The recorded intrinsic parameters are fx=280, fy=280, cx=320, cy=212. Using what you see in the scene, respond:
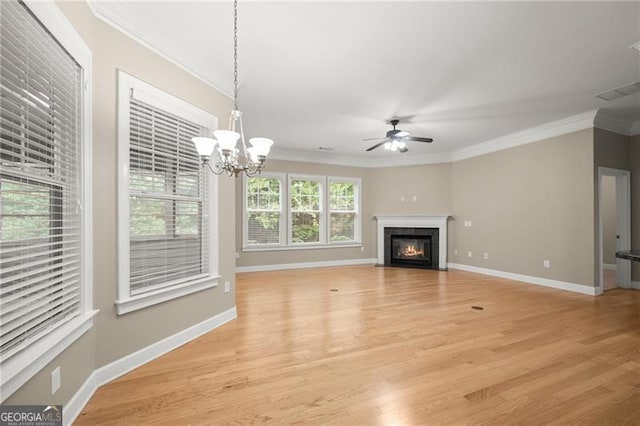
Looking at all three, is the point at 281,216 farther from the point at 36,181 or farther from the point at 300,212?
the point at 36,181

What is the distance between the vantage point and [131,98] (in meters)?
2.32

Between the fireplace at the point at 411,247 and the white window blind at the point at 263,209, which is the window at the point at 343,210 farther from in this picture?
the white window blind at the point at 263,209

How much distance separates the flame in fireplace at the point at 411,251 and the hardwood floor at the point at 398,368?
10.5 ft

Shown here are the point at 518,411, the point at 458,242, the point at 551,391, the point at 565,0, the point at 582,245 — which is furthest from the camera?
the point at 458,242

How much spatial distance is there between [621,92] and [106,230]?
6014 mm

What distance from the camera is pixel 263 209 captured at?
22.1ft

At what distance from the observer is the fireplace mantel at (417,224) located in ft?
22.7

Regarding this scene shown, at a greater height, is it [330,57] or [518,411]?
[330,57]

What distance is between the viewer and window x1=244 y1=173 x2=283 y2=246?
6.61m

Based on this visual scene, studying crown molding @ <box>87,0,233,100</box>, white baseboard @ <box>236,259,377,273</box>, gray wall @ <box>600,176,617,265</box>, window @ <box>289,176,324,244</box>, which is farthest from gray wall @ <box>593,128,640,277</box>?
crown molding @ <box>87,0,233,100</box>

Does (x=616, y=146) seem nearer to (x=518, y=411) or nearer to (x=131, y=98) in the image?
(x=518, y=411)

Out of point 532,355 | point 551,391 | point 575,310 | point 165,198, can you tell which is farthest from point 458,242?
point 165,198

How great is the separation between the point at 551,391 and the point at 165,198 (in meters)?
3.46

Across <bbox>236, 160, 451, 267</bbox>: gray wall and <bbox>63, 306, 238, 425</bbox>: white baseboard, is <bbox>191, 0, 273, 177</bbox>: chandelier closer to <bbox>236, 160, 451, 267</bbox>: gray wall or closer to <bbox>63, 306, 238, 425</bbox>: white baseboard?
<bbox>63, 306, 238, 425</bbox>: white baseboard
